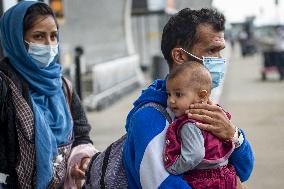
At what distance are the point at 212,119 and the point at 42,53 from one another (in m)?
1.20

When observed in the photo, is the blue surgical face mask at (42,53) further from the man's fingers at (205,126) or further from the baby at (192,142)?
the man's fingers at (205,126)

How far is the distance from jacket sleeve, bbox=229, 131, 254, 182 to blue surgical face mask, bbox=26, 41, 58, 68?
118 cm

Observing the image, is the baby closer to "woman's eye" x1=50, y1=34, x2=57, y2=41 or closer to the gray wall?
"woman's eye" x1=50, y1=34, x2=57, y2=41

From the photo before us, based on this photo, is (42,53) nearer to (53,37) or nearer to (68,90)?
(53,37)

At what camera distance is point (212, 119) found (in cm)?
194

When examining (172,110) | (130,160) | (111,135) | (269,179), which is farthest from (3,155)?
(111,135)

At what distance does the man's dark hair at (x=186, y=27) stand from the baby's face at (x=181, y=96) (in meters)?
0.22

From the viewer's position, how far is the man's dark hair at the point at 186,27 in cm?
211

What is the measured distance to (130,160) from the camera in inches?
79.4

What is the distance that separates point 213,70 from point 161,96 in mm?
→ 264

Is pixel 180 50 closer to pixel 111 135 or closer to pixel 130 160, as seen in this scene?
pixel 130 160

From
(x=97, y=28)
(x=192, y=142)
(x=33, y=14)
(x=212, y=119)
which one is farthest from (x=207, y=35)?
(x=97, y=28)

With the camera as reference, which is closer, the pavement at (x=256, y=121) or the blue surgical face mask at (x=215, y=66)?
the blue surgical face mask at (x=215, y=66)

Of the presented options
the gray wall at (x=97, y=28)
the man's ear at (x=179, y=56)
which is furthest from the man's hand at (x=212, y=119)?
the gray wall at (x=97, y=28)
